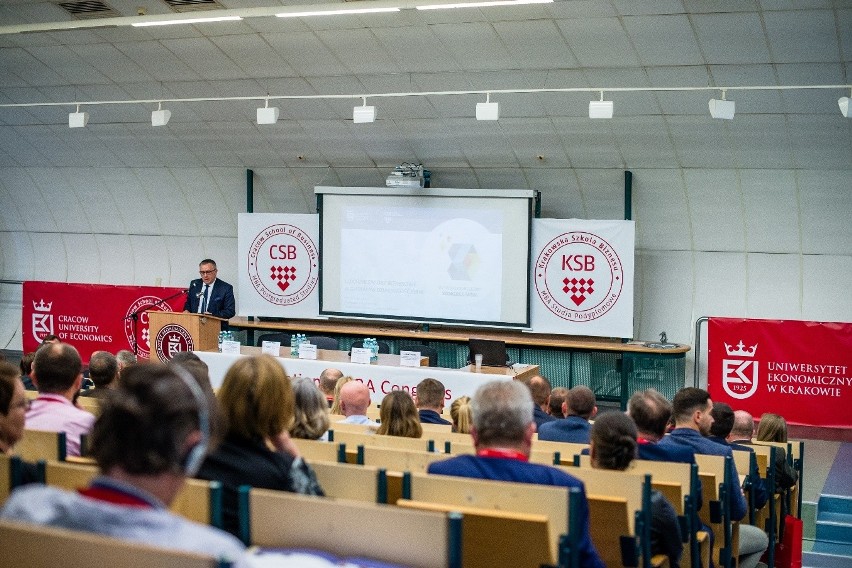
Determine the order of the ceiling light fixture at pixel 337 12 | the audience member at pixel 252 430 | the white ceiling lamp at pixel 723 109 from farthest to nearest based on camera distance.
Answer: the ceiling light fixture at pixel 337 12 < the white ceiling lamp at pixel 723 109 < the audience member at pixel 252 430

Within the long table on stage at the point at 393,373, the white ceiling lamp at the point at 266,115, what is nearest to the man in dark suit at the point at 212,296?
the long table on stage at the point at 393,373

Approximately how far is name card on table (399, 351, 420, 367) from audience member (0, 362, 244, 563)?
773cm

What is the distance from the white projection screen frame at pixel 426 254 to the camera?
11992mm

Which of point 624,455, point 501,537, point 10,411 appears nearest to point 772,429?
point 624,455

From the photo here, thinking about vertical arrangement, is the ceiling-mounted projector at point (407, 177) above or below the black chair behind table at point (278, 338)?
above

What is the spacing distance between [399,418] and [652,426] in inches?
48.8

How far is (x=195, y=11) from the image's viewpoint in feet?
32.8

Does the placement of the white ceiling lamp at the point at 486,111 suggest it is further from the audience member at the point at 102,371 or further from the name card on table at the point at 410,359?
the audience member at the point at 102,371

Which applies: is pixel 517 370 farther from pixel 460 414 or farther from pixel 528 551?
pixel 528 551

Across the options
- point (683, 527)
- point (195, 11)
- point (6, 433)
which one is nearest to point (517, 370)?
point (195, 11)

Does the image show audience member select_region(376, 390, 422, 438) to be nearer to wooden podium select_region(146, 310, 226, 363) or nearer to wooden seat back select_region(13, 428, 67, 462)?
wooden seat back select_region(13, 428, 67, 462)

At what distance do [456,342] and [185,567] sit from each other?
1036 cm

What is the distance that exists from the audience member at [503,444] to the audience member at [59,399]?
1.68m

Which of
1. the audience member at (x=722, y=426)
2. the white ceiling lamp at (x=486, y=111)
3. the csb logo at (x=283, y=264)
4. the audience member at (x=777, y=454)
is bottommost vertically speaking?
the audience member at (x=777, y=454)
